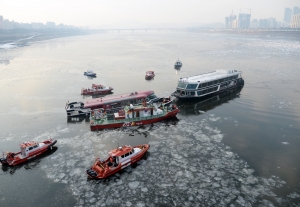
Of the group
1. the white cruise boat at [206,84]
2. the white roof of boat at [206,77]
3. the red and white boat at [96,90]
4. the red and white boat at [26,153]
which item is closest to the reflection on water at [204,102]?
the white cruise boat at [206,84]

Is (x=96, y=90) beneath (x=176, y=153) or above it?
above

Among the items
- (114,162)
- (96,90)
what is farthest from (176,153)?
(96,90)

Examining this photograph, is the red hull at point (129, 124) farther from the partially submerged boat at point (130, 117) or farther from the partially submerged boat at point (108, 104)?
the partially submerged boat at point (108, 104)

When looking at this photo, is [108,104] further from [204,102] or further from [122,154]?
[204,102]

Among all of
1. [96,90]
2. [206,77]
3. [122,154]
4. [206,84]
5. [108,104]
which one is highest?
[206,77]

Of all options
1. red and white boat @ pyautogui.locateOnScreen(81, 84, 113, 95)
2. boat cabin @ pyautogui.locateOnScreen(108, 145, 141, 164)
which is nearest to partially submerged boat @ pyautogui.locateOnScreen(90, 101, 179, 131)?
boat cabin @ pyautogui.locateOnScreen(108, 145, 141, 164)

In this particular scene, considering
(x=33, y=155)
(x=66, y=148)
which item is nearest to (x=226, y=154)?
(x=66, y=148)

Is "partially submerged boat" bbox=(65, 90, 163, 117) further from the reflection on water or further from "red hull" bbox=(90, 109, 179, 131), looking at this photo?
"red hull" bbox=(90, 109, 179, 131)

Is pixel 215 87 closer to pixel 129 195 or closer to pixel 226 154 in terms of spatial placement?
pixel 226 154

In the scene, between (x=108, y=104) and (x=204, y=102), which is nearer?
(x=108, y=104)

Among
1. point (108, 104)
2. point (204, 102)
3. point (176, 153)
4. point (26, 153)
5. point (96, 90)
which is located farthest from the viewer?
point (96, 90)
